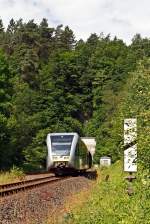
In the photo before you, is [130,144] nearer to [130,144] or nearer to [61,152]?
[130,144]

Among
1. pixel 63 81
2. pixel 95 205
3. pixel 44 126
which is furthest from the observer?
pixel 63 81

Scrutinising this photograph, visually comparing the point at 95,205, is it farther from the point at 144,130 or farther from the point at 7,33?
the point at 7,33

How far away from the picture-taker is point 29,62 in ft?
426

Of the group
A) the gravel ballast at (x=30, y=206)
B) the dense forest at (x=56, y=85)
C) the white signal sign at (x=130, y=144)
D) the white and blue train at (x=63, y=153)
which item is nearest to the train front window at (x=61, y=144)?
the white and blue train at (x=63, y=153)

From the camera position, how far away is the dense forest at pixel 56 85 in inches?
3039

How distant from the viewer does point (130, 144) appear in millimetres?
13047

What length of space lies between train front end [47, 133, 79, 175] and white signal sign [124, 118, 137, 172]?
2745 centimetres

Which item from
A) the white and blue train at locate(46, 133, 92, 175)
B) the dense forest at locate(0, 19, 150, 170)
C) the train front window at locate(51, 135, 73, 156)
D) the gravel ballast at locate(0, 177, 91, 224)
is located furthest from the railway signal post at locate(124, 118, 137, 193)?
the dense forest at locate(0, 19, 150, 170)

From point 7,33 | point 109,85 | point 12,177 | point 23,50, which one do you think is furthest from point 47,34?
point 12,177

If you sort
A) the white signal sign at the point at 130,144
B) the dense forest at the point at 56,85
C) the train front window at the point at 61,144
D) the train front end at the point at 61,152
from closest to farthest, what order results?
the white signal sign at the point at 130,144
the train front end at the point at 61,152
the train front window at the point at 61,144
the dense forest at the point at 56,85

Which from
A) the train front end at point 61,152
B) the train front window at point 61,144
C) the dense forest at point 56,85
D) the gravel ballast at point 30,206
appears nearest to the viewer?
the gravel ballast at point 30,206

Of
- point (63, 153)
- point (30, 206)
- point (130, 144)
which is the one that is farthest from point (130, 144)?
point (63, 153)

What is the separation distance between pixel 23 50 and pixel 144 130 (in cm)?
11825

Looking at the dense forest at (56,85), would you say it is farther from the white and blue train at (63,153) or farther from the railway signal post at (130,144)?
the railway signal post at (130,144)
